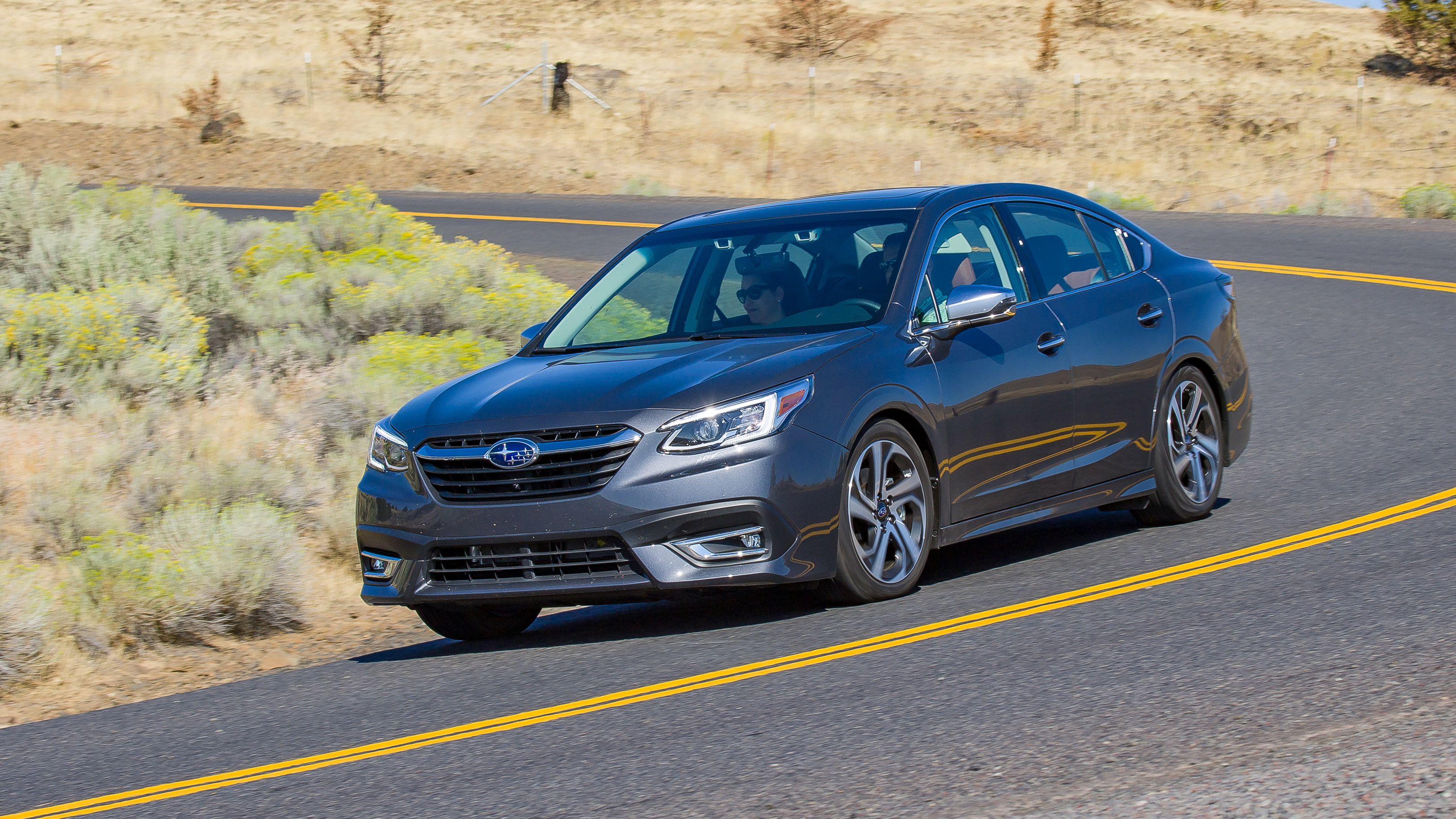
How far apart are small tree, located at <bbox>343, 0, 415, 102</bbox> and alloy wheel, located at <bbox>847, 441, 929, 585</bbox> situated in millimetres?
42871

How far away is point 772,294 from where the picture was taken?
7.35 m

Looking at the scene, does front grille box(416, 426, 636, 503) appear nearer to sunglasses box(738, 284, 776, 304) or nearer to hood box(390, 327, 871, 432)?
hood box(390, 327, 871, 432)

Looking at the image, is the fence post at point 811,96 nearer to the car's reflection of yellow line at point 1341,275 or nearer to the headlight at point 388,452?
the car's reflection of yellow line at point 1341,275

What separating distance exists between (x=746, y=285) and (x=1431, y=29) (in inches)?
1978

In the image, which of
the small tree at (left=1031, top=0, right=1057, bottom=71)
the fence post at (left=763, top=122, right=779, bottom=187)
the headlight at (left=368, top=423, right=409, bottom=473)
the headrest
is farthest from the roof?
the small tree at (left=1031, top=0, right=1057, bottom=71)

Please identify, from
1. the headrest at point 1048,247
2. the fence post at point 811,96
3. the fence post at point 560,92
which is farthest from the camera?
the fence post at point 811,96

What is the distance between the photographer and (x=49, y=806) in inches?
199

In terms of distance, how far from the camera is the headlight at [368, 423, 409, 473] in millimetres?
6691

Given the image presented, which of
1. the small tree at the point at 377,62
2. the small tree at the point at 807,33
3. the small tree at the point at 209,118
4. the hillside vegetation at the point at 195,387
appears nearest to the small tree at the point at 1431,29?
the small tree at the point at 807,33

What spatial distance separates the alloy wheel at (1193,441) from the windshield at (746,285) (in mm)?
1954

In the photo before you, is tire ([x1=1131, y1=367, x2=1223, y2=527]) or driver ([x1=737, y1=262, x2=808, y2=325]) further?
tire ([x1=1131, y1=367, x2=1223, y2=527])

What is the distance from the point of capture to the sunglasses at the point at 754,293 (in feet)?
24.2

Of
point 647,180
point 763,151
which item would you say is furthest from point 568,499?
point 763,151

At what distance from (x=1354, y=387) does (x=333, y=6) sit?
64.9 meters
